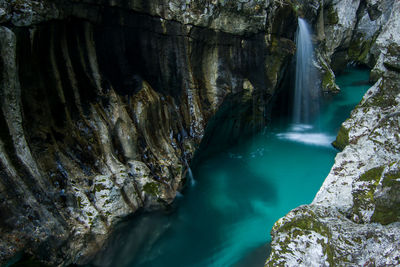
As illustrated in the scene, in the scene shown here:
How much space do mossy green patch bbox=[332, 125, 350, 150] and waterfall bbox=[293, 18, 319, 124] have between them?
372 centimetres

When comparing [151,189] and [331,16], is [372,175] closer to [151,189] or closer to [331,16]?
[151,189]

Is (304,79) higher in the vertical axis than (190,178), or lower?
higher

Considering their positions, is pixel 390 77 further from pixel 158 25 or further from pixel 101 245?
pixel 101 245

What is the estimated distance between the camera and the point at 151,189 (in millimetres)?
7516

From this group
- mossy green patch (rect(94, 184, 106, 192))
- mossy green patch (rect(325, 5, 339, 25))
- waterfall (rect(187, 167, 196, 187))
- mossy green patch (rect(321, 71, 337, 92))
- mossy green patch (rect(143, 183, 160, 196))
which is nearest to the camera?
mossy green patch (rect(94, 184, 106, 192))

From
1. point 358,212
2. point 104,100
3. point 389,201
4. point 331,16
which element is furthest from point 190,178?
point 331,16

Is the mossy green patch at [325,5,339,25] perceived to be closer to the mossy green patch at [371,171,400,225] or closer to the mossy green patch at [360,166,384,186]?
the mossy green patch at [360,166,384,186]

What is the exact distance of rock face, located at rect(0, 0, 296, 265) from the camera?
17.4ft

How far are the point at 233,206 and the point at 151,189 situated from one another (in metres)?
2.83

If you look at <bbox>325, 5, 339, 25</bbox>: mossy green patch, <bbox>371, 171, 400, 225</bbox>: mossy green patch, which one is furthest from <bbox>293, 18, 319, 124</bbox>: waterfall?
<bbox>371, 171, 400, 225</bbox>: mossy green patch

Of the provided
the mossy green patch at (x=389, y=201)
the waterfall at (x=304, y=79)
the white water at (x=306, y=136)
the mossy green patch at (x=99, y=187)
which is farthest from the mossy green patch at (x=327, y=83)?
the mossy green patch at (x=99, y=187)

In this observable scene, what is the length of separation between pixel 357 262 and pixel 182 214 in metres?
4.80

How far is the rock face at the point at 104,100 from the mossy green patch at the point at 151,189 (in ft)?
0.09

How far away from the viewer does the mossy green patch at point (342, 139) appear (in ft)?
34.3
